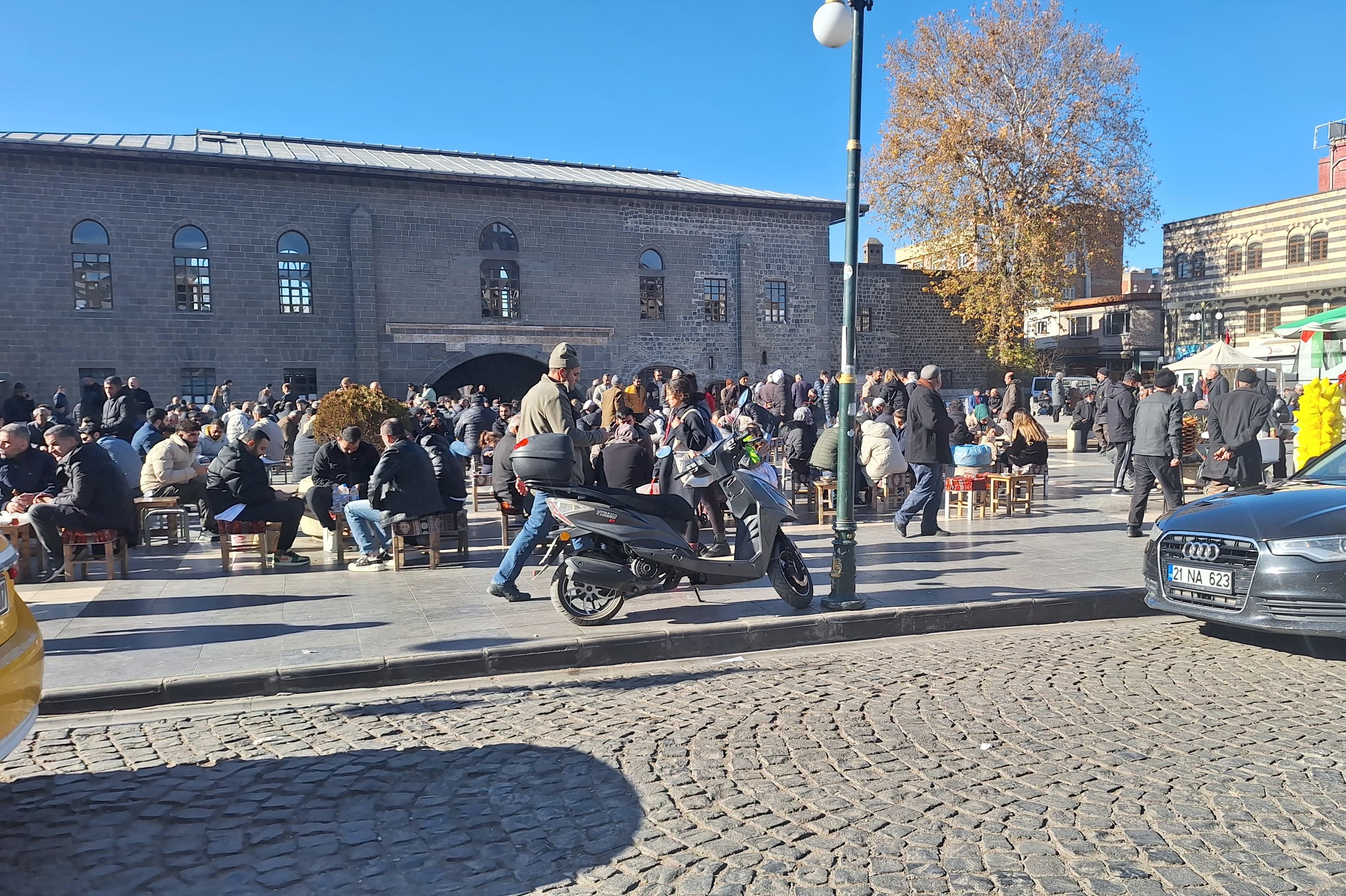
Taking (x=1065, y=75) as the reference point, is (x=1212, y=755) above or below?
below

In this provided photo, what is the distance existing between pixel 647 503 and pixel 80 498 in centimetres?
487

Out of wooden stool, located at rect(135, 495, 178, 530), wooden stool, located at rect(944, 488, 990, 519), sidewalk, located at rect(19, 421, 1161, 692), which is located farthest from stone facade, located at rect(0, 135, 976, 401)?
wooden stool, located at rect(944, 488, 990, 519)

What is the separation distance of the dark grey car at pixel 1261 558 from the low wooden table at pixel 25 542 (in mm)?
8930

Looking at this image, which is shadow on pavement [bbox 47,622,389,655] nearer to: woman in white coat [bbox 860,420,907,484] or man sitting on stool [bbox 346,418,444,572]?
man sitting on stool [bbox 346,418,444,572]

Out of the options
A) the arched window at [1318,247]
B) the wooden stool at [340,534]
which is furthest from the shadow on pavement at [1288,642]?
the arched window at [1318,247]

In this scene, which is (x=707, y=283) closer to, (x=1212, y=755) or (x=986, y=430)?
(x=986, y=430)

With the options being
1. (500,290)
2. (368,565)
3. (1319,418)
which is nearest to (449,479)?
(368,565)

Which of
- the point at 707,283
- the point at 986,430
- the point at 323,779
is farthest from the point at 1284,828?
the point at 707,283

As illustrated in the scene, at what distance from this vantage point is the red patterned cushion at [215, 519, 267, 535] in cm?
839

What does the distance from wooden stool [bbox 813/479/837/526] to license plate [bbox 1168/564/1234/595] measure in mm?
5321

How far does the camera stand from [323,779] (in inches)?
156

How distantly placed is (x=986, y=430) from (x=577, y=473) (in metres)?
9.43

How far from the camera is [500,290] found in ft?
102

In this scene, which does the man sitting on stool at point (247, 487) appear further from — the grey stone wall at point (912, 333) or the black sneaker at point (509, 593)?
the grey stone wall at point (912, 333)
